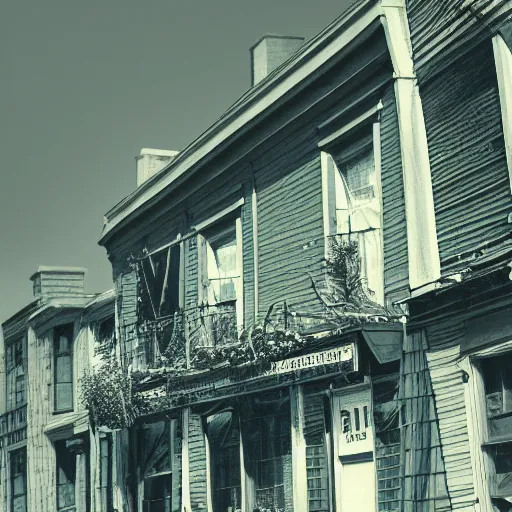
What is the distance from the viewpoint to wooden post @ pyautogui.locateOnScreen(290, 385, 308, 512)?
16391 millimetres

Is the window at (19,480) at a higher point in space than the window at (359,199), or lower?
lower

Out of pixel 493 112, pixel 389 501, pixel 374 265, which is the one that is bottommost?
pixel 389 501

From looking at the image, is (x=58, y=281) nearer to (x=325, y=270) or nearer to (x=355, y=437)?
(x=325, y=270)

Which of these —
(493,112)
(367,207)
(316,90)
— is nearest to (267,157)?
(316,90)

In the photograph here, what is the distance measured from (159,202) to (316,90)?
21.3 ft

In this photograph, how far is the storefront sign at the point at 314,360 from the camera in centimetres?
1473

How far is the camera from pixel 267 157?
1841 cm

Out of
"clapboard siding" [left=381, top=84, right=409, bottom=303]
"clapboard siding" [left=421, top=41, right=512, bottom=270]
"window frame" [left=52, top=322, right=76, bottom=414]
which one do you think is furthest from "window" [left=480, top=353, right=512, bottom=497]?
"window frame" [left=52, top=322, right=76, bottom=414]

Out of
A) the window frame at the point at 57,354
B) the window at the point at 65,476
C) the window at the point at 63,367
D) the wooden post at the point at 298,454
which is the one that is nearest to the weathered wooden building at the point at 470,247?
the wooden post at the point at 298,454

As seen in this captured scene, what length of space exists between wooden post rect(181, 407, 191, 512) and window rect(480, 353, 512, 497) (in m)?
8.37

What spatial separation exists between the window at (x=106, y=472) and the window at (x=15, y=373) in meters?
6.22

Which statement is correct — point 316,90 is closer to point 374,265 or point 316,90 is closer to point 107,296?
point 374,265

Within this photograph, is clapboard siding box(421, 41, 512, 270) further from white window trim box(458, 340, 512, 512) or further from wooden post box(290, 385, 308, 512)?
wooden post box(290, 385, 308, 512)

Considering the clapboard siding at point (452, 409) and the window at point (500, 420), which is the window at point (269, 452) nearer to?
the clapboard siding at point (452, 409)
